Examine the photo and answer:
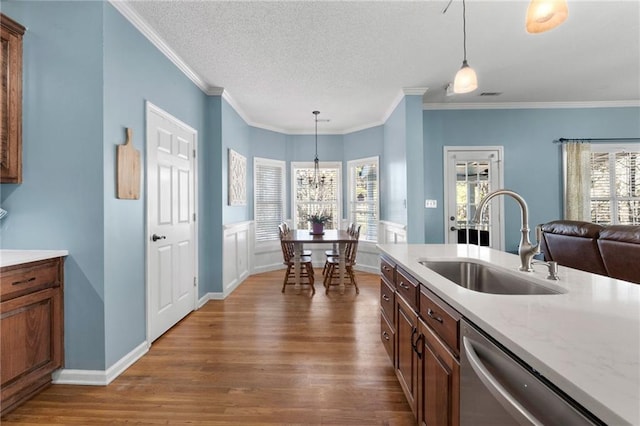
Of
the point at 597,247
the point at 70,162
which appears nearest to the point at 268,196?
the point at 70,162

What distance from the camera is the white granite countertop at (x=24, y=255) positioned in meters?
1.75

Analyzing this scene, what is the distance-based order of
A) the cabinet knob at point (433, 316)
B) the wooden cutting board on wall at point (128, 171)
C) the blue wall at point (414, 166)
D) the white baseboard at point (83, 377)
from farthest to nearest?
the blue wall at point (414, 166), the wooden cutting board on wall at point (128, 171), the white baseboard at point (83, 377), the cabinet knob at point (433, 316)

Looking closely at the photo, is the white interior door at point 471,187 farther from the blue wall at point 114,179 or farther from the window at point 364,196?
the blue wall at point 114,179

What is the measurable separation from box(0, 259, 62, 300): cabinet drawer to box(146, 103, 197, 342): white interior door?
26.4 inches

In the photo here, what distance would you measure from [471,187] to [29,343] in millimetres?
5234

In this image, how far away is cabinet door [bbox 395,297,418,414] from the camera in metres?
1.57

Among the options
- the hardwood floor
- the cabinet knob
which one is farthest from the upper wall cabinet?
the cabinet knob

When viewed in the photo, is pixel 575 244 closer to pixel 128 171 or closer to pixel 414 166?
pixel 414 166

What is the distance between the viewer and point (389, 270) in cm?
218

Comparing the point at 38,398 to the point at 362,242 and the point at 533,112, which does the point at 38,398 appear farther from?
the point at 533,112

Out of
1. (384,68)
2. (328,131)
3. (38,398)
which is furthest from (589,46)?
(38,398)

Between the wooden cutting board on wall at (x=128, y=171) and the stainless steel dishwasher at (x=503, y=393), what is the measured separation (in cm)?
243

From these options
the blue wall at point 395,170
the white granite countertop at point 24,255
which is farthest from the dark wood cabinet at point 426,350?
the blue wall at point 395,170

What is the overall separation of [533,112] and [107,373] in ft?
20.2
